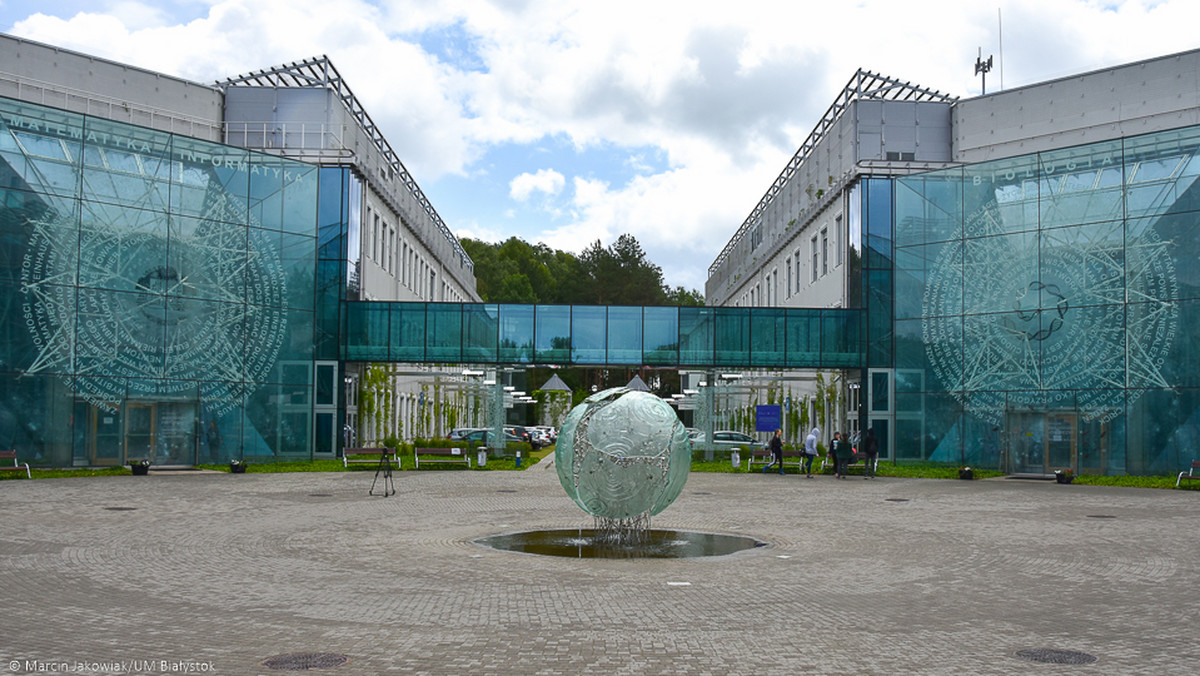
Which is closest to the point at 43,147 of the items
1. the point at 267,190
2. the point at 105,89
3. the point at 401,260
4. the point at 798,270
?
the point at 267,190

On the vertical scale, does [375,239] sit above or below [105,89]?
below

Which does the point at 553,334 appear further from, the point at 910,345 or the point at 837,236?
the point at 910,345

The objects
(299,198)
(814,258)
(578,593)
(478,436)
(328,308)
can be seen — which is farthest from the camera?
(814,258)

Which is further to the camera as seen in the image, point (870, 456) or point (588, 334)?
point (588, 334)

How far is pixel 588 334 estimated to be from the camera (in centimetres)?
4062

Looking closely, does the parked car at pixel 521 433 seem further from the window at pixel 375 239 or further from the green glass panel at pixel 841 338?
the green glass panel at pixel 841 338

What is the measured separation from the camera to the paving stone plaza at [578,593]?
301 inches


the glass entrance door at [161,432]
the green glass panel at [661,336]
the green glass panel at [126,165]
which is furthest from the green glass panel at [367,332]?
the green glass panel at [661,336]

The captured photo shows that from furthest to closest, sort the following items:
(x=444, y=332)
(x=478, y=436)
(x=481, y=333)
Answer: (x=478, y=436) → (x=481, y=333) → (x=444, y=332)

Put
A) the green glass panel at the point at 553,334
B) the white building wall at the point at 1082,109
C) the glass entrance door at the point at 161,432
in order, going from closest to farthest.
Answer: the glass entrance door at the point at 161,432
the white building wall at the point at 1082,109
the green glass panel at the point at 553,334

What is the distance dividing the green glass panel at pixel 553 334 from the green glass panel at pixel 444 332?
3.22 meters

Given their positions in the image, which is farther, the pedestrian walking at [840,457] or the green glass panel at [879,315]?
the green glass panel at [879,315]

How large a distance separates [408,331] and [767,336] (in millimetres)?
14715

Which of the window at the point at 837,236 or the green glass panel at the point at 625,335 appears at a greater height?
the window at the point at 837,236
